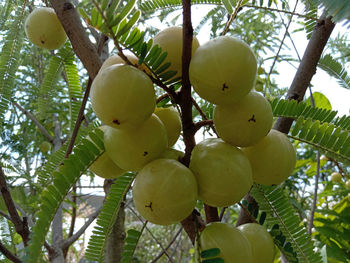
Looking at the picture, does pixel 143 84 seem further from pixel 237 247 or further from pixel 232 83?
pixel 237 247

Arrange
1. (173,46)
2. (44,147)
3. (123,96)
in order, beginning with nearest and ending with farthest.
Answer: (123,96)
(173,46)
(44,147)

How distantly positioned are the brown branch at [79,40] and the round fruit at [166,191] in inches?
11.0

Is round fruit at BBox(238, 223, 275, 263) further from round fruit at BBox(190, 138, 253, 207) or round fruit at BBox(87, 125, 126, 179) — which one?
round fruit at BBox(87, 125, 126, 179)

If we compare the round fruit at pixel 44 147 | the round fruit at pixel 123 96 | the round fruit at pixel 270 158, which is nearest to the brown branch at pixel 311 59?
the round fruit at pixel 270 158

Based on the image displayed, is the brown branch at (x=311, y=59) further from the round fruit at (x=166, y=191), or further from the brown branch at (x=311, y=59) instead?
the round fruit at (x=166, y=191)

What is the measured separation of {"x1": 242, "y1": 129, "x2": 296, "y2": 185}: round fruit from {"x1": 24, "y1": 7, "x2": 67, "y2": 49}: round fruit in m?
0.78

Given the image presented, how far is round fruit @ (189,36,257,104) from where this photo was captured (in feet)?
1.79

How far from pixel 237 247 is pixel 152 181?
→ 0.18 m

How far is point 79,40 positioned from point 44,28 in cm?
48

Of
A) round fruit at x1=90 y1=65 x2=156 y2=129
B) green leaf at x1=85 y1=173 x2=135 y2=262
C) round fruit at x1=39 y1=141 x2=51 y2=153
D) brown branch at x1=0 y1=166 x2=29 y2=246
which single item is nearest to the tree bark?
brown branch at x1=0 y1=166 x2=29 y2=246

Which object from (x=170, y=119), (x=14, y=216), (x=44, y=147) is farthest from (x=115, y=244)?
(x=44, y=147)

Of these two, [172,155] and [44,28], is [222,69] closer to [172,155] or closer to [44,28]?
[172,155]

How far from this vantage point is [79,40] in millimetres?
740

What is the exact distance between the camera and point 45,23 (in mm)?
1141
